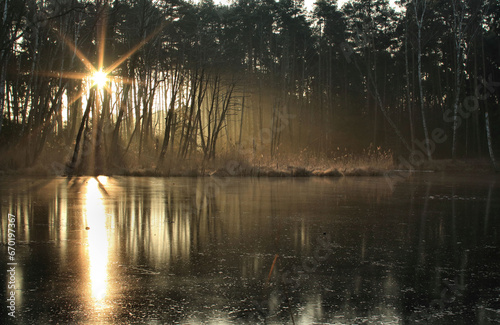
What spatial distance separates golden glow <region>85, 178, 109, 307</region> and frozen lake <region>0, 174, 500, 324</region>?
0.02 m

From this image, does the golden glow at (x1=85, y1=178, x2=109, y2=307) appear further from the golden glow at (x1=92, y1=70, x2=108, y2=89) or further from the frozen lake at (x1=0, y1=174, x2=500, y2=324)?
the golden glow at (x1=92, y1=70, x2=108, y2=89)

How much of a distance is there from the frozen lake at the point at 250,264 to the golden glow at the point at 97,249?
0.02 m

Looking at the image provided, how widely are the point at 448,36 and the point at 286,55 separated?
14.9 metres

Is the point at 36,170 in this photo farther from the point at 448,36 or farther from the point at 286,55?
the point at 448,36

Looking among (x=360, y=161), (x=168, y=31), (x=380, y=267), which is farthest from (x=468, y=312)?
(x=168, y=31)

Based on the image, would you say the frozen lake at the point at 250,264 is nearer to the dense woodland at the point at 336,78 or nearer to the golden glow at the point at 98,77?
the golden glow at the point at 98,77

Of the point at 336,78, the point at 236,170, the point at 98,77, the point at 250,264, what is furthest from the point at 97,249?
the point at 336,78

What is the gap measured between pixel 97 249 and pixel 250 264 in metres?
1.93

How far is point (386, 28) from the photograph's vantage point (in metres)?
51.3

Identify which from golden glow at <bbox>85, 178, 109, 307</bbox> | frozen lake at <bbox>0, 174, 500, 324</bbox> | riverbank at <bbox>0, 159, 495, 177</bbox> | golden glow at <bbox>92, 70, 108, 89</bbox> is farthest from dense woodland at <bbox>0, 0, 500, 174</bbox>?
frozen lake at <bbox>0, 174, 500, 324</bbox>

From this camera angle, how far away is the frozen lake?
12.2 feet

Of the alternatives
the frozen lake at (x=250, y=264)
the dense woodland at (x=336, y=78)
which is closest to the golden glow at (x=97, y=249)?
the frozen lake at (x=250, y=264)

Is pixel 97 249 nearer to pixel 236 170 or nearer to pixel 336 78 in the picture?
pixel 236 170

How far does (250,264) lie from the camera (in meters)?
5.27
